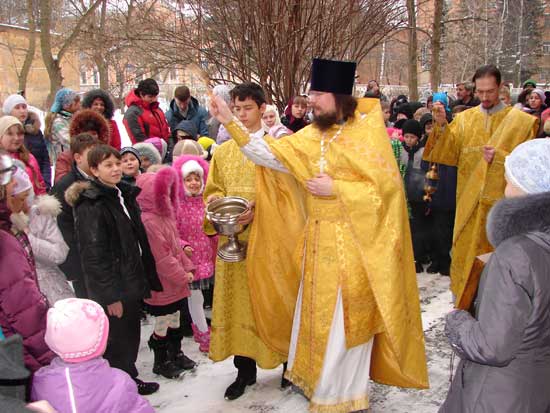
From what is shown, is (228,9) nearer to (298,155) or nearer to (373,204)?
(298,155)

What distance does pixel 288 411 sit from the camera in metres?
3.71

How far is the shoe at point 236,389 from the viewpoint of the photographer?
12.7 feet

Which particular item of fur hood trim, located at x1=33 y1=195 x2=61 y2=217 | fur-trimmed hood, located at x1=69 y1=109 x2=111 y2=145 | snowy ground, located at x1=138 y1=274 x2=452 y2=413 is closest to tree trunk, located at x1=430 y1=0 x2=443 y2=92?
fur-trimmed hood, located at x1=69 y1=109 x2=111 y2=145

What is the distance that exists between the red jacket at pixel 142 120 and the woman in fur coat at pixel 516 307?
18.2 ft

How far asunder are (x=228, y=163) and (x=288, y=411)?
1714 millimetres

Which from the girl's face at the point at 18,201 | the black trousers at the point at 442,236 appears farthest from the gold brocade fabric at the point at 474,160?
the girl's face at the point at 18,201

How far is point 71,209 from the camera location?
3818 millimetres

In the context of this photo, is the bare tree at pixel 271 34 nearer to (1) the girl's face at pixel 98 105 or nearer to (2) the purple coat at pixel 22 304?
(1) the girl's face at pixel 98 105

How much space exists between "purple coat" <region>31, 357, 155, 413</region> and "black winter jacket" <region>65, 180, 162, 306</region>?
114cm

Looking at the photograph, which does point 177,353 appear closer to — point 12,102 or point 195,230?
point 195,230

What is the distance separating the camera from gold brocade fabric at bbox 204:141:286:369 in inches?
152

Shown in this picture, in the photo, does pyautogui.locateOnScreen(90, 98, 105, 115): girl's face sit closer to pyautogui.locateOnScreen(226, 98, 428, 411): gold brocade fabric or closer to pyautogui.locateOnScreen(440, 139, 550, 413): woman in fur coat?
pyautogui.locateOnScreen(226, 98, 428, 411): gold brocade fabric

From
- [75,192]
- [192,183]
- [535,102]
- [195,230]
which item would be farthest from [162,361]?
[535,102]

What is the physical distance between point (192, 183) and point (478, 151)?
2541 millimetres
